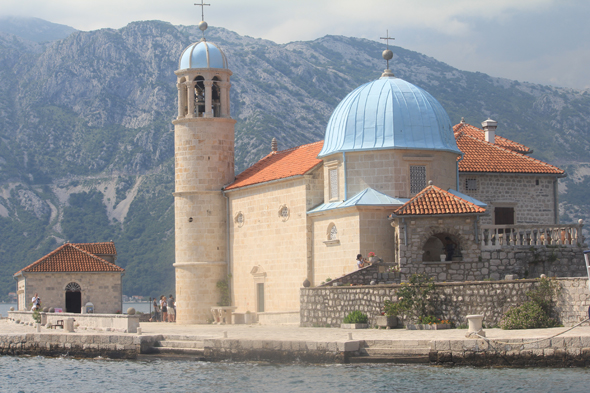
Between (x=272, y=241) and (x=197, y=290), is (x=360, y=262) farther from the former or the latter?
(x=197, y=290)

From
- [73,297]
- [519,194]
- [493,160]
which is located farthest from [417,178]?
[73,297]

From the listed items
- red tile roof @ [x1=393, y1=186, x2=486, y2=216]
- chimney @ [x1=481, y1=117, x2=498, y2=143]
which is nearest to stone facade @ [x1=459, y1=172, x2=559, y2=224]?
chimney @ [x1=481, y1=117, x2=498, y2=143]

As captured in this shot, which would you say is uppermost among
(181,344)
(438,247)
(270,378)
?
(438,247)

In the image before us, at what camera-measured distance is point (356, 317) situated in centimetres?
2673

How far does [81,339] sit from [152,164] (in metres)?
91.8

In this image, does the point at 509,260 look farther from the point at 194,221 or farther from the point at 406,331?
the point at 194,221

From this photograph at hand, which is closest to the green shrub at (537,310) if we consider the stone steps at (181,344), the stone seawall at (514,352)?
the stone seawall at (514,352)

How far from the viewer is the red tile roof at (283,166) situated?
115 ft

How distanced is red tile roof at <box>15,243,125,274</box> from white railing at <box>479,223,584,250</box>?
22453mm

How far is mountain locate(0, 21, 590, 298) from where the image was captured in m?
111

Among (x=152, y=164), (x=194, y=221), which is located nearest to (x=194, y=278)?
(x=194, y=221)

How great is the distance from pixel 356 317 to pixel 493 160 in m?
14.2

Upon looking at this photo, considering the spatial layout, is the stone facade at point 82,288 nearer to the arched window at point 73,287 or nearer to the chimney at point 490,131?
the arched window at point 73,287

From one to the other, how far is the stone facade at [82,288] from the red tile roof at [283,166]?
10.2m
